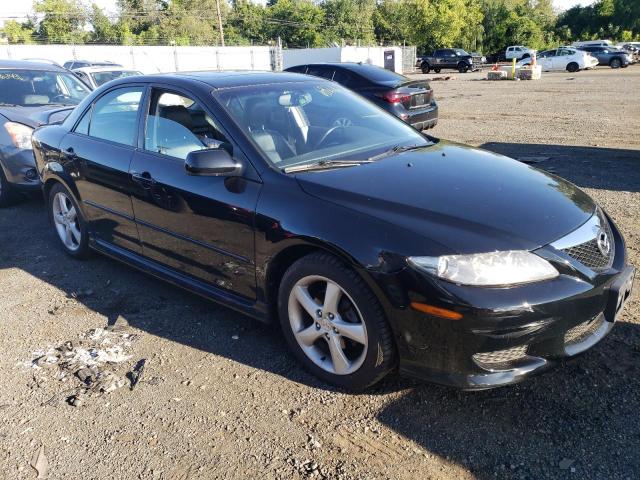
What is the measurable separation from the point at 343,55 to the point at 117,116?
128ft

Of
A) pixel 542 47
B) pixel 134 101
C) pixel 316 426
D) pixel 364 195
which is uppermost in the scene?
pixel 542 47

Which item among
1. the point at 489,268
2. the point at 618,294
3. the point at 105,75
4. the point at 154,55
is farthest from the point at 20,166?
the point at 154,55

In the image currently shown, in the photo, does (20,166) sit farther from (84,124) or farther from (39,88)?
(84,124)

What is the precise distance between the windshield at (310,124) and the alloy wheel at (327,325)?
780 millimetres

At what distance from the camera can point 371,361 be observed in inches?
111

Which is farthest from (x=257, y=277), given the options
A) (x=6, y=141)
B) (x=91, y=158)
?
(x=6, y=141)

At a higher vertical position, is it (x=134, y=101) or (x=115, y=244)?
(x=134, y=101)

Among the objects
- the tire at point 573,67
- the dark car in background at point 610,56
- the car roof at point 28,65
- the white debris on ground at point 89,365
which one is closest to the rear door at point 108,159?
the white debris on ground at point 89,365

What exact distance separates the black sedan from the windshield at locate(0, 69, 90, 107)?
11.8 feet

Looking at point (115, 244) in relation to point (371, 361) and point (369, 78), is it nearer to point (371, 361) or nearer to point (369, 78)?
point (371, 361)

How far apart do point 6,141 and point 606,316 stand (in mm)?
6487

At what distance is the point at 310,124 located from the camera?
3.78m

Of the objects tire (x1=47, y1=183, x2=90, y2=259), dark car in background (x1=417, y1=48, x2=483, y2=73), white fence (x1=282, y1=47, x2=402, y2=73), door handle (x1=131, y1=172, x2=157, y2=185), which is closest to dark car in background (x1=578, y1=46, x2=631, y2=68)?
dark car in background (x1=417, y1=48, x2=483, y2=73)

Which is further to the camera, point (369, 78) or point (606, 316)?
point (369, 78)
